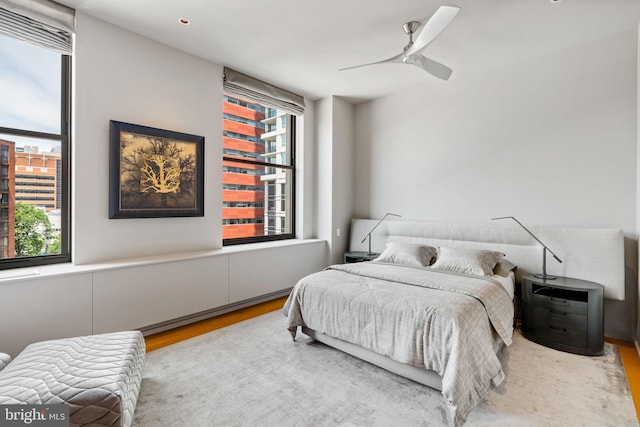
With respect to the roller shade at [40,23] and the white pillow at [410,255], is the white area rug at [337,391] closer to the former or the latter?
the white pillow at [410,255]

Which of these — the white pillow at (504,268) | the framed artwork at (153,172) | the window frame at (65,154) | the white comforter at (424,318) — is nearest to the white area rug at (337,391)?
the white comforter at (424,318)

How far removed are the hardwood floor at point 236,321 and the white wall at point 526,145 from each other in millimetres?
396

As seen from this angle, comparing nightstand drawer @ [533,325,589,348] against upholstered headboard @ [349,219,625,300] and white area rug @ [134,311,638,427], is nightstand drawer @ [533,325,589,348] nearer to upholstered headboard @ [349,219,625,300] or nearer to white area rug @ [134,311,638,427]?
white area rug @ [134,311,638,427]

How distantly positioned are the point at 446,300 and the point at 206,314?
259 cm

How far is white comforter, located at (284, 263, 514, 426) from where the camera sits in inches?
73.3

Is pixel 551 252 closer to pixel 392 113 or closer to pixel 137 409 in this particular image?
pixel 392 113

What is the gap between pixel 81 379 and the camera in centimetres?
155

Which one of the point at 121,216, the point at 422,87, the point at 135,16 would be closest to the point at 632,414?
the point at 422,87

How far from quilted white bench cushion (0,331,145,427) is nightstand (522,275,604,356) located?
10.7 ft

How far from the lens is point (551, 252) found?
3.09 meters

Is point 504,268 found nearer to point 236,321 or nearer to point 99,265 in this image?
point 236,321

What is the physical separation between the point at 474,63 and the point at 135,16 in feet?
11.6

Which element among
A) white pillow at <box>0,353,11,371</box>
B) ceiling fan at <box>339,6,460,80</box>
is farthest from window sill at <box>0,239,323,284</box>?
ceiling fan at <box>339,6,460,80</box>

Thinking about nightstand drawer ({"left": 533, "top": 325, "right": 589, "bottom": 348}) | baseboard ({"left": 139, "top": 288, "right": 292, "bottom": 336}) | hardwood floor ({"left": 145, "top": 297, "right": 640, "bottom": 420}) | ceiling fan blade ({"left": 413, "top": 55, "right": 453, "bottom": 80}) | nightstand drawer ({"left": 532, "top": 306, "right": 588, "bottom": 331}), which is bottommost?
hardwood floor ({"left": 145, "top": 297, "right": 640, "bottom": 420})
